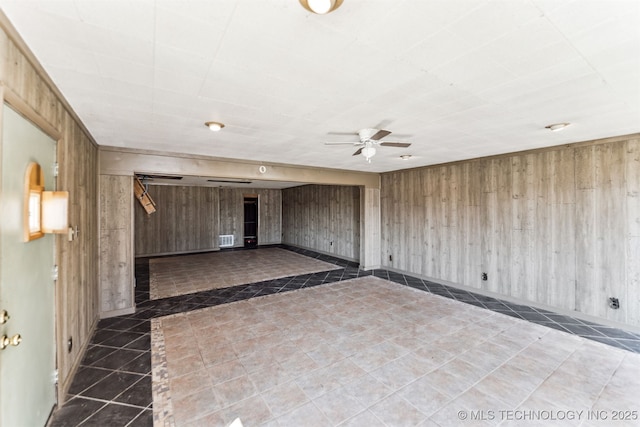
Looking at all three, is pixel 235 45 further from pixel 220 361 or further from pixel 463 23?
pixel 220 361

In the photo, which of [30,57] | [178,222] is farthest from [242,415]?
[178,222]

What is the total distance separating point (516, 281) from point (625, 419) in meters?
2.77

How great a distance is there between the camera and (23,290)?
1.60 metres

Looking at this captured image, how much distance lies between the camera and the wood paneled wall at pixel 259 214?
33.8 ft

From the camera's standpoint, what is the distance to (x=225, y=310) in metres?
4.16

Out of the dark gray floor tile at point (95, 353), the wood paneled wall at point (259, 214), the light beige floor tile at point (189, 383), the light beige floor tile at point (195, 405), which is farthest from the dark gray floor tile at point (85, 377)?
the wood paneled wall at point (259, 214)

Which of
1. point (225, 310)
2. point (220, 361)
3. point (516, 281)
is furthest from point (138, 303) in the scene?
point (516, 281)

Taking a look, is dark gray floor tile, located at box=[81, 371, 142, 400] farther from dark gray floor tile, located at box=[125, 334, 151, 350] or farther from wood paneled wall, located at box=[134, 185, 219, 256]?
wood paneled wall, located at box=[134, 185, 219, 256]

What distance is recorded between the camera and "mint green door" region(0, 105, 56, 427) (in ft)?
4.55

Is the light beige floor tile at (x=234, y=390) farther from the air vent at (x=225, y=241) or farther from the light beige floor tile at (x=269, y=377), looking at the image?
the air vent at (x=225, y=241)

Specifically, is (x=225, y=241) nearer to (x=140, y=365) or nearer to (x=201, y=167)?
(x=201, y=167)

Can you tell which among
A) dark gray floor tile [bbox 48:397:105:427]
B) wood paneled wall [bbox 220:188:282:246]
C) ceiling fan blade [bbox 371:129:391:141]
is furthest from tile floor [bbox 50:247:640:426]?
wood paneled wall [bbox 220:188:282:246]

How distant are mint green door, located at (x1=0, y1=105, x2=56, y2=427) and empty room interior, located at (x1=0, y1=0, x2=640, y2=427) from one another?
2 cm

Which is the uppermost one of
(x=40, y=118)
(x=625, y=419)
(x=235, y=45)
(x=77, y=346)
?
(x=235, y=45)
